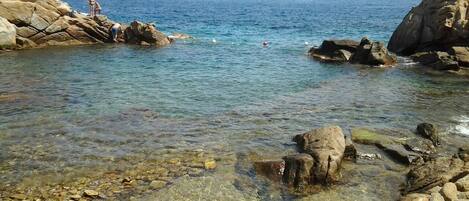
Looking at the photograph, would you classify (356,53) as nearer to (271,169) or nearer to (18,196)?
(271,169)

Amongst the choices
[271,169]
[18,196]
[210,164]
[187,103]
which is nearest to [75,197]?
[18,196]

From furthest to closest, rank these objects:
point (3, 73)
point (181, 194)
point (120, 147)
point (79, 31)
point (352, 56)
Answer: point (79, 31) < point (352, 56) < point (3, 73) < point (120, 147) < point (181, 194)

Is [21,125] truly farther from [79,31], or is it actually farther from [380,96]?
[79,31]

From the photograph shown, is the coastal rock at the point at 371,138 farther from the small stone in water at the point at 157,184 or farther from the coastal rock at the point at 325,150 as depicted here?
the small stone in water at the point at 157,184

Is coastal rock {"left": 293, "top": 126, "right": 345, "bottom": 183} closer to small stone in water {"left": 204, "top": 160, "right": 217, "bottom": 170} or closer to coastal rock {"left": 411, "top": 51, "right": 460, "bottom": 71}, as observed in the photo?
small stone in water {"left": 204, "top": 160, "right": 217, "bottom": 170}

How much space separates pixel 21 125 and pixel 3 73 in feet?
40.9

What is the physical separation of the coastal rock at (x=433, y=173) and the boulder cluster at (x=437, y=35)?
23.5m

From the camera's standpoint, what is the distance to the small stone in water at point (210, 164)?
15.7 metres

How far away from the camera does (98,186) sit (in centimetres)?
1394

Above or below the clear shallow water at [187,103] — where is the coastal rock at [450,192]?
above

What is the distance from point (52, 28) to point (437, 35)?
1458 inches

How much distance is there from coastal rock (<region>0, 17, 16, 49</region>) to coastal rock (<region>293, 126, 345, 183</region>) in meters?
31.8

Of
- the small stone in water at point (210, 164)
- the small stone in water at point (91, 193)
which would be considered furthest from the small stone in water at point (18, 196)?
the small stone in water at point (210, 164)

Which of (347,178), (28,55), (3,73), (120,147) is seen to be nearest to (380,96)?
(347,178)
